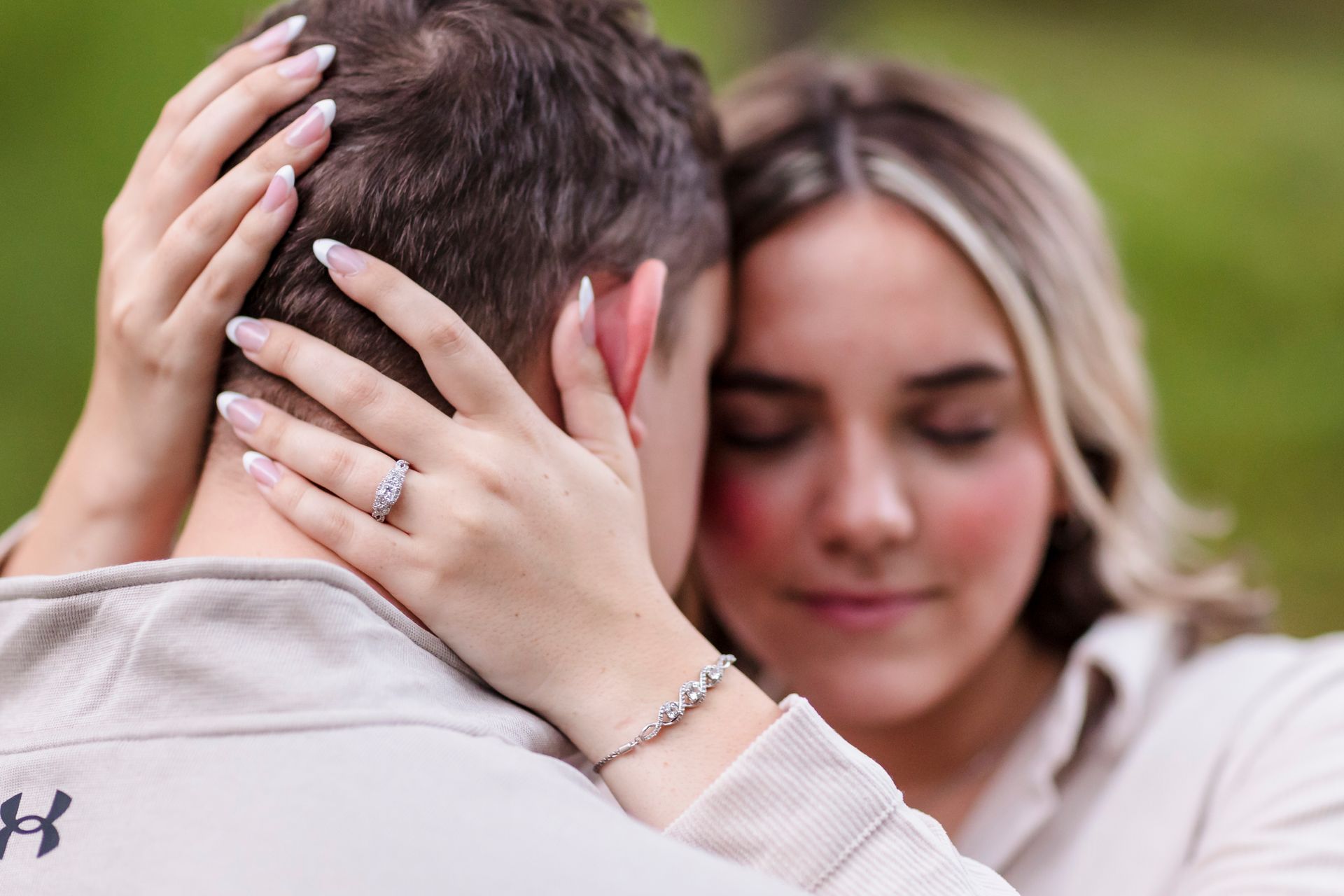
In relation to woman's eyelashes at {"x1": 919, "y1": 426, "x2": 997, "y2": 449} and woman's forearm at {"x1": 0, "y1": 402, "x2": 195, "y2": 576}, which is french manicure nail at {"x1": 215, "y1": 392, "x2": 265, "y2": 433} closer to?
woman's forearm at {"x1": 0, "y1": 402, "x2": 195, "y2": 576}

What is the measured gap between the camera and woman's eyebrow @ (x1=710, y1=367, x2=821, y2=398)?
6.88ft

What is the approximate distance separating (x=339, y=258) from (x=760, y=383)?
942mm

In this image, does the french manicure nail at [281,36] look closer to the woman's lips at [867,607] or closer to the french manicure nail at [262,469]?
the french manicure nail at [262,469]

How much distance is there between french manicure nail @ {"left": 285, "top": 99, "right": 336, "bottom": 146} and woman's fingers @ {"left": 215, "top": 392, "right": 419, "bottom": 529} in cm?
32

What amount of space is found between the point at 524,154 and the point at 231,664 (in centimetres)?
67

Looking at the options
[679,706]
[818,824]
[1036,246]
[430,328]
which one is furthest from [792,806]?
[1036,246]

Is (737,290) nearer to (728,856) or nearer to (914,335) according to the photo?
(914,335)

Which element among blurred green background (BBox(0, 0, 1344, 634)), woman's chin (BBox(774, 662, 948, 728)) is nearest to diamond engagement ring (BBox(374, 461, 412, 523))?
woman's chin (BBox(774, 662, 948, 728))

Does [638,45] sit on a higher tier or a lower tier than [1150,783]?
higher

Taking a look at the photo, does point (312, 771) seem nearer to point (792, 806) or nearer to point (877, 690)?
point (792, 806)

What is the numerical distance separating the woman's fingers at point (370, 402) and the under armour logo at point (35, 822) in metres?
0.46

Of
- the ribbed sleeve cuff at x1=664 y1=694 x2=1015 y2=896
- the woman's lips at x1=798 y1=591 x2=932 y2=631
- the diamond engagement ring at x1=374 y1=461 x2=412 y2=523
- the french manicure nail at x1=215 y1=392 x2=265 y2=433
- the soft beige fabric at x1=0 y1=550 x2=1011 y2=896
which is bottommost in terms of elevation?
the woman's lips at x1=798 y1=591 x2=932 y2=631

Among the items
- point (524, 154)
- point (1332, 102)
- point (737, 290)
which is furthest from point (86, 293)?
point (1332, 102)

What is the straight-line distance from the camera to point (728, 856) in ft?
4.13
